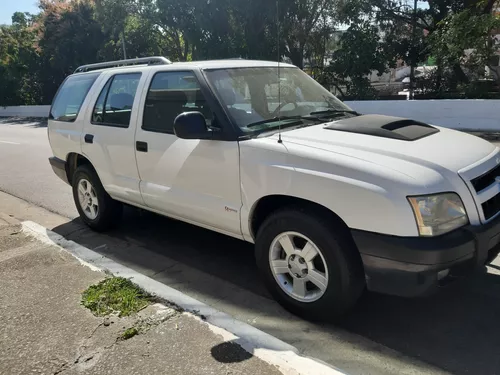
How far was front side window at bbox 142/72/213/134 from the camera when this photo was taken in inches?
150

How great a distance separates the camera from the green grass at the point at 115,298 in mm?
3346

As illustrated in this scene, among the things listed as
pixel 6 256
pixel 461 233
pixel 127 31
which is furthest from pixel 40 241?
pixel 127 31

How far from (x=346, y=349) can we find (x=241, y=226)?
1176 millimetres

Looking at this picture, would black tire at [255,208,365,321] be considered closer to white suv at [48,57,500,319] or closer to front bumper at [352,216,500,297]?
white suv at [48,57,500,319]

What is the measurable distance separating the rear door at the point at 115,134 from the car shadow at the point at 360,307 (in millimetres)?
654

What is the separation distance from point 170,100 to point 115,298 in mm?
1774

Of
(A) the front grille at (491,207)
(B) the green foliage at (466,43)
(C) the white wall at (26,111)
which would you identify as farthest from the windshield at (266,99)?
(C) the white wall at (26,111)

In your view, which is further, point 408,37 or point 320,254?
point 408,37

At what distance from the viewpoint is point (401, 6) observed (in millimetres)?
18312

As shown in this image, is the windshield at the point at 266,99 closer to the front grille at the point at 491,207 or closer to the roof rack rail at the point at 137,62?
the roof rack rail at the point at 137,62

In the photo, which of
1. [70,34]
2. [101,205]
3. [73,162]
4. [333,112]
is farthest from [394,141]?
[70,34]

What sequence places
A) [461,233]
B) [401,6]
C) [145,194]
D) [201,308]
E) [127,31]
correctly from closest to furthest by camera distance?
[461,233], [201,308], [145,194], [401,6], [127,31]

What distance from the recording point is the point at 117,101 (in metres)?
4.72

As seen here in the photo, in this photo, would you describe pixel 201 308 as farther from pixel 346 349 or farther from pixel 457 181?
pixel 457 181
